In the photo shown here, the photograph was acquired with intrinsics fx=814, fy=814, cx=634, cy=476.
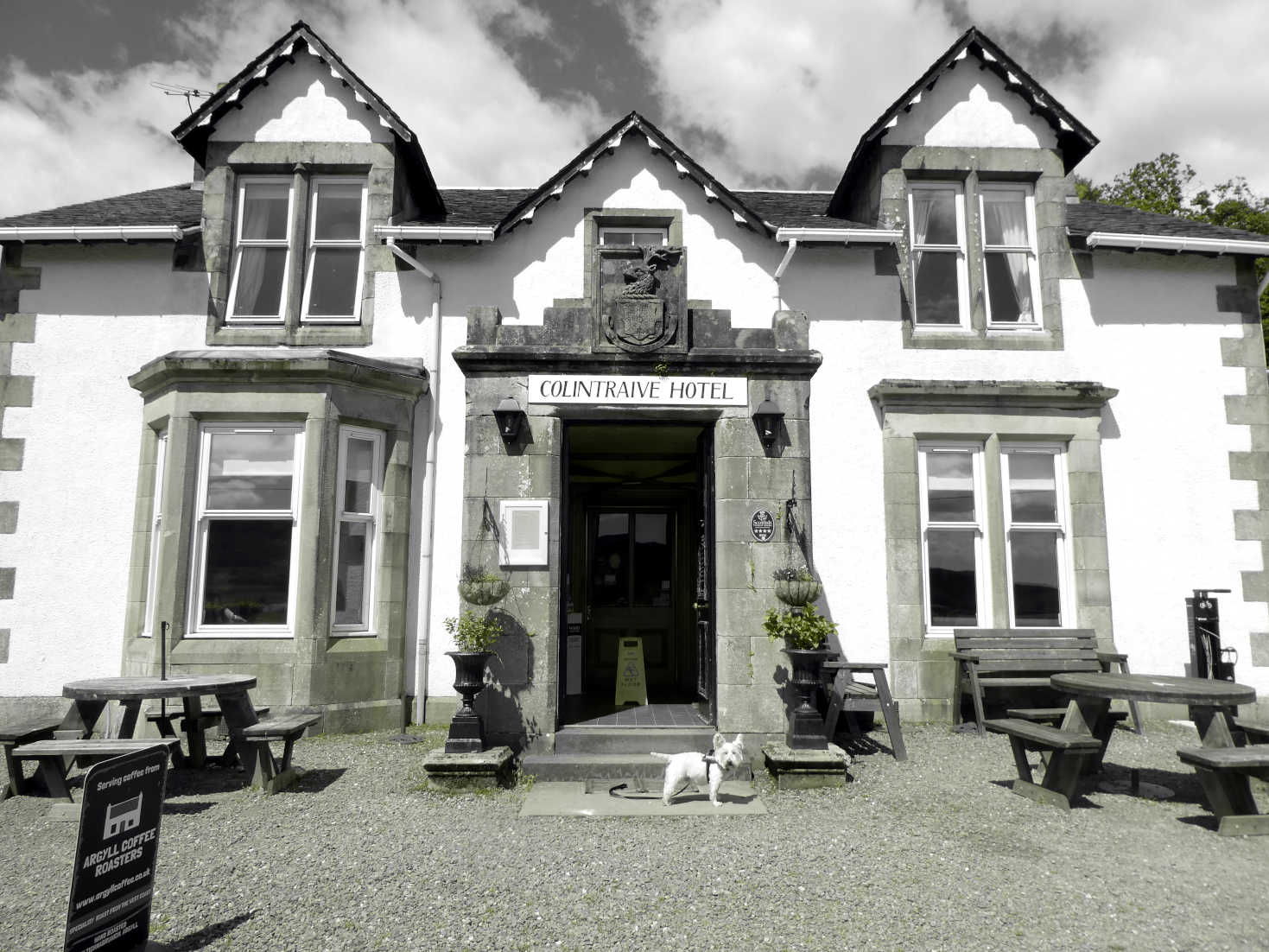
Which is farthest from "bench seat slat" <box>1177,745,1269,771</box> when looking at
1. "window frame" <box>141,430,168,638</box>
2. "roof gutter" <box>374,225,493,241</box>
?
"window frame" <box>141,430,168,638</box>

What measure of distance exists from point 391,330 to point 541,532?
4039 millimetres

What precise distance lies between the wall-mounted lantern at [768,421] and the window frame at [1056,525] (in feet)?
13.0

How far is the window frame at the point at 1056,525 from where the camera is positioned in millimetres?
9812

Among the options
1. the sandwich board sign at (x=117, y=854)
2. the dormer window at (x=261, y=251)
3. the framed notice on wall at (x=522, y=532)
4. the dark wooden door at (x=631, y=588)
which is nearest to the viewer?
the sandwich board sign at (x=117, y=854)

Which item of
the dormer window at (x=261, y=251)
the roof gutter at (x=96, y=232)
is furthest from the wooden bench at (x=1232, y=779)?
the roof gutter at (x=96, y=232)

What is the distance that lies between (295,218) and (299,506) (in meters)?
3.85

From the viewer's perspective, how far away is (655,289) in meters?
7.85

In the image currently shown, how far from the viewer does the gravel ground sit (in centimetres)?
405

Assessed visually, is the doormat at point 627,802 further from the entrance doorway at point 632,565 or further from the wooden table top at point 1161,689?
the entrance doorway at point 632,565

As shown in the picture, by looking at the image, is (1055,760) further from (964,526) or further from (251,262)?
(251,262)

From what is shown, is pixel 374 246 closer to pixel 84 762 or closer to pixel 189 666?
pixel 189 666

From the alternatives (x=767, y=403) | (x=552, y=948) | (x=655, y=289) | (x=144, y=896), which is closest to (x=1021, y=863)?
(x=552, y=948)

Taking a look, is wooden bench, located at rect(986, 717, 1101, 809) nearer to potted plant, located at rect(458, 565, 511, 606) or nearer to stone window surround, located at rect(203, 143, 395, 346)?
potted plant, located at rect(458, 565, 511, 606)

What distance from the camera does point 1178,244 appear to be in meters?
10.1
